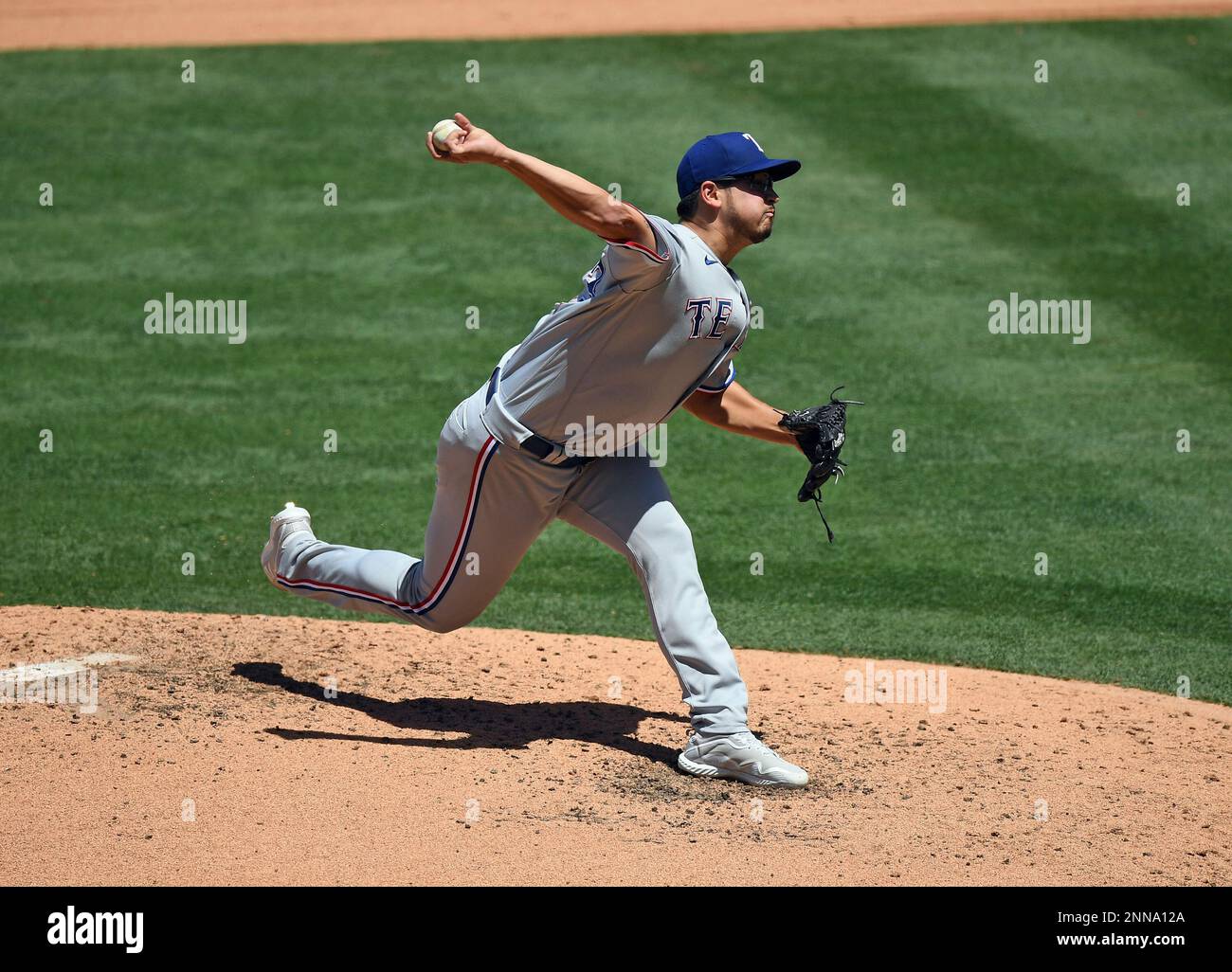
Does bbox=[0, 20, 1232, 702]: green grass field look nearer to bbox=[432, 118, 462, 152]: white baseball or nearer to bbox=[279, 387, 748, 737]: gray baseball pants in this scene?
bbox=[279, 387, 748, 737]: gray baseball pants

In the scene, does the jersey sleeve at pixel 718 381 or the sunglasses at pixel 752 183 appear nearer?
the sunglasses at pixel 752 183

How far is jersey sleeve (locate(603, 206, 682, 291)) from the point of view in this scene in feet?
13.9

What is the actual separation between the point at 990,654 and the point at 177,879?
368 centimetres

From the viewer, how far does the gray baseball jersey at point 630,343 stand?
4.40 metres

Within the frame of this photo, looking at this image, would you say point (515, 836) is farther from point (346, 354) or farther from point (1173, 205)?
point (1173, 205)

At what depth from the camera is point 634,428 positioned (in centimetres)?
477

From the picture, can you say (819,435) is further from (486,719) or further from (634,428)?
(486,719)

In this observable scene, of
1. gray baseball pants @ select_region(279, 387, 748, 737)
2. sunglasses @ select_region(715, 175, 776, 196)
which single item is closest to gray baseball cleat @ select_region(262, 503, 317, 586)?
gray baseball pants @ select_region(279, 387, 748, 737)

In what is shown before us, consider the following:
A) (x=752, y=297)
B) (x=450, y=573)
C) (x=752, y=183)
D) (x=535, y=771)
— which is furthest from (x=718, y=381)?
(x=752, y=297)

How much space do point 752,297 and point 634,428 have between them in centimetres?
588

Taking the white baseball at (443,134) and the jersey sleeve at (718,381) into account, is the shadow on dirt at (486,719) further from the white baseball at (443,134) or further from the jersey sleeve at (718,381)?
the white baseball at (443,134)

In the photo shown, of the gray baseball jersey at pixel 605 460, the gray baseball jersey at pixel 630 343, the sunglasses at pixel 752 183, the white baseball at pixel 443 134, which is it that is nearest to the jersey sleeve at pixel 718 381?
the gray baseball jersey at pixel 605 460

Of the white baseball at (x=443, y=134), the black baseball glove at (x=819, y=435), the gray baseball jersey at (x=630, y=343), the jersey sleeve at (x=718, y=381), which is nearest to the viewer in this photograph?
the white baseball at (x=443, y=134)

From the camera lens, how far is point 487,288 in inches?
421
